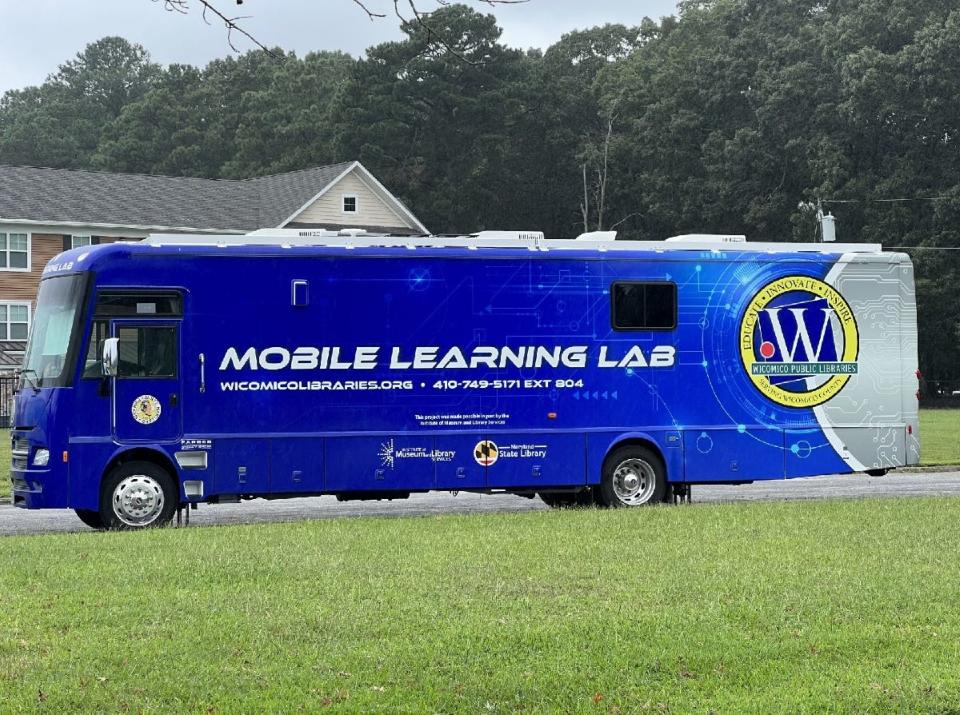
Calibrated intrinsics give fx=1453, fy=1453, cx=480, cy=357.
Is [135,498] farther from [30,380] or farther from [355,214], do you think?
A: [355,214]

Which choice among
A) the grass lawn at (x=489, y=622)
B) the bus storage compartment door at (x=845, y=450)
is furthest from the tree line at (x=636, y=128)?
the grass lawn at (x=489, y=622)

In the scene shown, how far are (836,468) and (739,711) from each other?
12153 millimetres

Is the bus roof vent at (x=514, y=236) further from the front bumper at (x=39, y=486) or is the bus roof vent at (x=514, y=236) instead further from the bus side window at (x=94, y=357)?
the front bumper at (x=39, y=486)

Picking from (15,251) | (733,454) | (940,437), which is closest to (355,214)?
(15,251)

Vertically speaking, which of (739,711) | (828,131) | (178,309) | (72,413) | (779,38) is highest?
(779,38)

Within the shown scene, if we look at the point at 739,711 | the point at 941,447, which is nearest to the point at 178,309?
the point at 739,711

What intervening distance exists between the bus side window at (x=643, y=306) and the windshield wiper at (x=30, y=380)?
6.97 meters

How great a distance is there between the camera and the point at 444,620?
9.24m

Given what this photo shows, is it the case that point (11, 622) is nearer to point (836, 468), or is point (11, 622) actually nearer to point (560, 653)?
point (560, 653)

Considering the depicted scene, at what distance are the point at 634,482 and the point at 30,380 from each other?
7.41 meters

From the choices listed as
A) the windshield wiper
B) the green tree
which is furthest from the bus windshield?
the green tree

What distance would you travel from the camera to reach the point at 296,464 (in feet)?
55.6

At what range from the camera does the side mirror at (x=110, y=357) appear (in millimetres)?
16109

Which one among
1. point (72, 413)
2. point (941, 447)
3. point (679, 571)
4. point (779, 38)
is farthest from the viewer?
point (779, 38)
